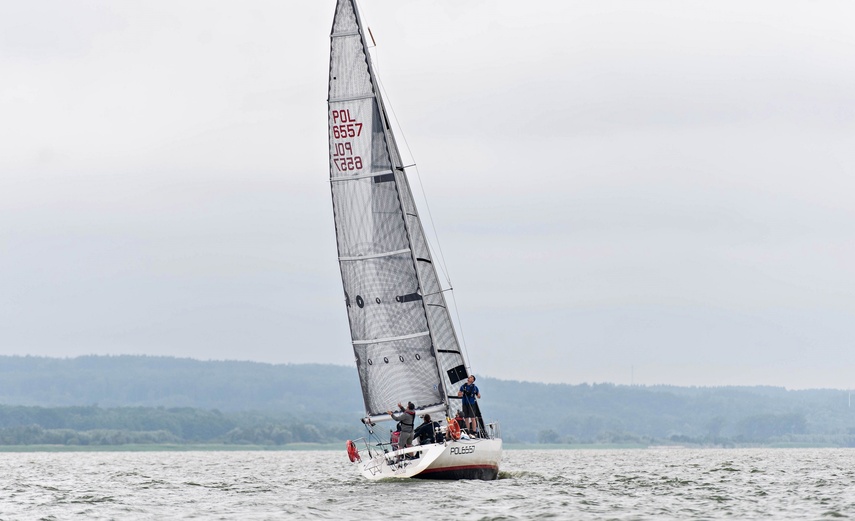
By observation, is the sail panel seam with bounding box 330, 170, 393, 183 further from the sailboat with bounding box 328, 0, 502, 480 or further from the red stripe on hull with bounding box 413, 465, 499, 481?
the red stripe on hull with bounding box 413, 465, 499, 481

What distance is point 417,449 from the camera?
44625 mm

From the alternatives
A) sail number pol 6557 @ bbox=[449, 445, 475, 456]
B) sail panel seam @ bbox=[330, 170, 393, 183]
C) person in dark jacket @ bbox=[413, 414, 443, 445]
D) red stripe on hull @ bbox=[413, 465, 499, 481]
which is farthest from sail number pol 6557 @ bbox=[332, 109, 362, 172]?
red stripe on hull @ bbox=[413, 465, 499, 481]

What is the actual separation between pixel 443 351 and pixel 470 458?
15.3ft

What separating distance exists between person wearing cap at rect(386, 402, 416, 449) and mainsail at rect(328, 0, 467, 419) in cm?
117

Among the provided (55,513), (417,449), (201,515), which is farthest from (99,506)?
(417,449)

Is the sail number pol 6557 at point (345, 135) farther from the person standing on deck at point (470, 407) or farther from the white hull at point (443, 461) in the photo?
the white hull at point (443, 461)

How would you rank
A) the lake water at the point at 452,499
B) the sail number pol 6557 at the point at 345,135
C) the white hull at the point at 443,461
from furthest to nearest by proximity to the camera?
1. the sail number pol 6557 at the point at 345,135
2. the white hull at the point at 443,461
3. the lake water at the point at 452,499

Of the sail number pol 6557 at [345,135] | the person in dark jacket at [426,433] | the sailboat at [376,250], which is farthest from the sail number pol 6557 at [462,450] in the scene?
the sail number pol 6557 at [345,135]

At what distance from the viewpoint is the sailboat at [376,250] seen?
155 ft

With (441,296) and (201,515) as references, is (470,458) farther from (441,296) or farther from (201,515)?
(201,515)

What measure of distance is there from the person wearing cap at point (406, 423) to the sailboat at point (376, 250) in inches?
30.1

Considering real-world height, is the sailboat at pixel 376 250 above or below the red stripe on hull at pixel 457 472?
above

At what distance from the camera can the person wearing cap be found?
45594 mm

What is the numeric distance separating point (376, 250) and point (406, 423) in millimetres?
6092
